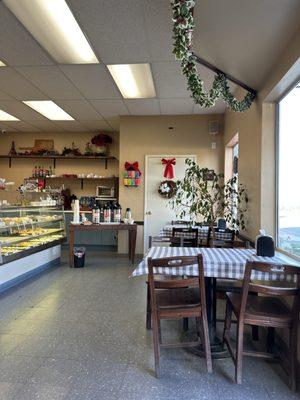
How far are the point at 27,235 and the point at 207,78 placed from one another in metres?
3.68

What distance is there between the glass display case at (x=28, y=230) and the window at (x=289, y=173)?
11.1 ft

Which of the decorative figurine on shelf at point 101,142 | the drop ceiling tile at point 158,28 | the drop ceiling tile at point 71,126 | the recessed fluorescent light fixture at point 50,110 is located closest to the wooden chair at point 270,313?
the drop ceiling tile at point 158,28

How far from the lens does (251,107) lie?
12.7ft

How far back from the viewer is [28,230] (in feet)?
15.3

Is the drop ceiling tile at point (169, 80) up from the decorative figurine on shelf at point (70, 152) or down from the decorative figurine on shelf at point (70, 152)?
up

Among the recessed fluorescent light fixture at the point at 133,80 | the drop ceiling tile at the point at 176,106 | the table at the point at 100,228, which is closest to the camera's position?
the recessed fluorescent light fixture at the point at 133,80

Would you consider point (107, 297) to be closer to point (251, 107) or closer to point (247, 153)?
point (247, 153)

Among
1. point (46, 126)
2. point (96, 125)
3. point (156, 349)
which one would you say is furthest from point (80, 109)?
point (156, 349)

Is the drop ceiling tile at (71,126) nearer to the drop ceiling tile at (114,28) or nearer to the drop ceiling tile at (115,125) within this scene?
the drop ceiling tile at (115,125)

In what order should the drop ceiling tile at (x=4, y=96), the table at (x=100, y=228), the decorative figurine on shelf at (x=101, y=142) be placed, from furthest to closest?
the decorative figurine on shelf at (x=101, y=142)
the table at (x=100, y=228)
the drop ceiling tile at (x=4, y=96)

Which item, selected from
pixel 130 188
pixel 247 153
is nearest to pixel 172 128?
pixel 130 188

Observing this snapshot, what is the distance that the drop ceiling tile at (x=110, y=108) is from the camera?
5586mm

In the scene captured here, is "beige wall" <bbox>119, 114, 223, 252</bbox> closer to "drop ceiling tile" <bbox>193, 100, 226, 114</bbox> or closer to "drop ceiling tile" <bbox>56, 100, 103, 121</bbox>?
"drop ceiling tile" <bbox>193, 100, 226, 114</bbox>

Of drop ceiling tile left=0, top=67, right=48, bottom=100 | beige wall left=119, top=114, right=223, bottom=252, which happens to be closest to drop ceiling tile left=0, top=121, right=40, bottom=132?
drop ceiling tile left=0, top=67, right=48, bottom=100
